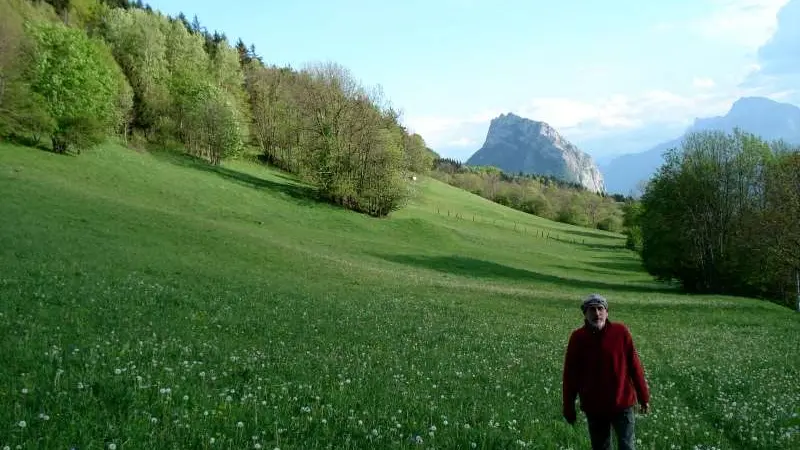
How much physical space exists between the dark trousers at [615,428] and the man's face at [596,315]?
50.2 inches

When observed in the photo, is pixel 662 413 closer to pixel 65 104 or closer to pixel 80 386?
pixel 80 386

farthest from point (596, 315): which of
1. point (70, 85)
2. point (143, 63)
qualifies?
point (143, 63)

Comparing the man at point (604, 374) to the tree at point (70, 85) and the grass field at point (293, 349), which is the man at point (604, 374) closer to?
the grass field at point (293, 349)

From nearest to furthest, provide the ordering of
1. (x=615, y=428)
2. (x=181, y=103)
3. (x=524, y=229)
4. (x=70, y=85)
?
(x=615, y=428)
(x=70, y=85)
(x=181, y=103)
(x=524, y=229)

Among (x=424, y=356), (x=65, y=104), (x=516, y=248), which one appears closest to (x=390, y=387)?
(x=424, y=356)

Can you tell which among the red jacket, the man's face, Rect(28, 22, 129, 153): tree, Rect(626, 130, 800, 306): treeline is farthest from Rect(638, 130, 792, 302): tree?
Rect(28, 22, 129, 153): tree

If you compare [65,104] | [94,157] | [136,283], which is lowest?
[136,283]

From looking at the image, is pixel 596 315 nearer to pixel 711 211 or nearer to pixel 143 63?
pixel 711 211

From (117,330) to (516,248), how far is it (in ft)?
280

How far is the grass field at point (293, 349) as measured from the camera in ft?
25.3

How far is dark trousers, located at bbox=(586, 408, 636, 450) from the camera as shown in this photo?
7.61 m

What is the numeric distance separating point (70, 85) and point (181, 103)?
3288 centimetres

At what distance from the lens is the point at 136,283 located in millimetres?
22281

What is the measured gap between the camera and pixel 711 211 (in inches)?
2468
